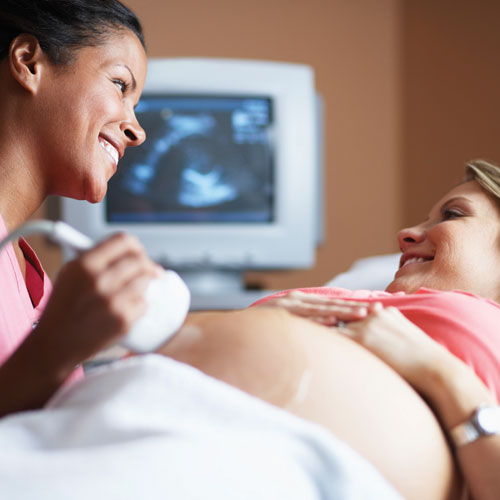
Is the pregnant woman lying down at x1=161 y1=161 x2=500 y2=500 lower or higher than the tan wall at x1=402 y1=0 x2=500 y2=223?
lower

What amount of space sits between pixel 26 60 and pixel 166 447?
28.8 inches

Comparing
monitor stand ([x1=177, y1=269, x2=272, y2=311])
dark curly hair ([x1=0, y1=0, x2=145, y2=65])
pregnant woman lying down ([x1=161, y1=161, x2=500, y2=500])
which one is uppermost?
dark curly hair ([x1=0, y1=0, x2=145, y2=65])

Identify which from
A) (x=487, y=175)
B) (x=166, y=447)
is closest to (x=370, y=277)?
(x=487, y=175)

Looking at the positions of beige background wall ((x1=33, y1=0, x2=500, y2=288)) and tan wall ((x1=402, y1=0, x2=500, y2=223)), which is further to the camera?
beige background wall ((x1=33, y1=0, x2=500, y2=288))

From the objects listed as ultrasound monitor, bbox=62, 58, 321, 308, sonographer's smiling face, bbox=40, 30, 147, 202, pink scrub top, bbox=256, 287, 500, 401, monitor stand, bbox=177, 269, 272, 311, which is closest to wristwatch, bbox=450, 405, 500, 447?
pink scrub top, bbox=256, 287, 500, 401

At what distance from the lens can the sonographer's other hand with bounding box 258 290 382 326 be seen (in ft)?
2.95

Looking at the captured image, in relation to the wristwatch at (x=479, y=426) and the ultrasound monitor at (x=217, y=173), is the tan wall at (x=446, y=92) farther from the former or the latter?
the wristwatch at (x=479, y=426)

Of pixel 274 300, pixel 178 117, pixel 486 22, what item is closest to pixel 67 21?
pixel 274 300

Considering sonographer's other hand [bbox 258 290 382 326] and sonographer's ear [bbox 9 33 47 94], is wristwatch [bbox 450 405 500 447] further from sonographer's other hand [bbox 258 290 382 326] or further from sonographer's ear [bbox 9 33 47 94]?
sonographer's ear [bbox 9 33 47 94]

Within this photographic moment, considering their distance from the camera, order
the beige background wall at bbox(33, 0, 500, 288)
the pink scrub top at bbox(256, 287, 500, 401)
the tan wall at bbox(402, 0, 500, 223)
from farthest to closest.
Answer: the beige background wall at bbox(33, 0, 500, 288) → the tan wall at bbox(402, 0, 500, 223) → the pink scrub top at bbox(256, 287, 500, 401)

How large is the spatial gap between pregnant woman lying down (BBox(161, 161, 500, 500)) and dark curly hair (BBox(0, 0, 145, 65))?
52 centimetres

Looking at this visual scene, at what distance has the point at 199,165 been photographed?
213 cm

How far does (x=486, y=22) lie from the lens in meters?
2.32

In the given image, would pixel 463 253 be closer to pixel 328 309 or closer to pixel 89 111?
pixel 328 309
